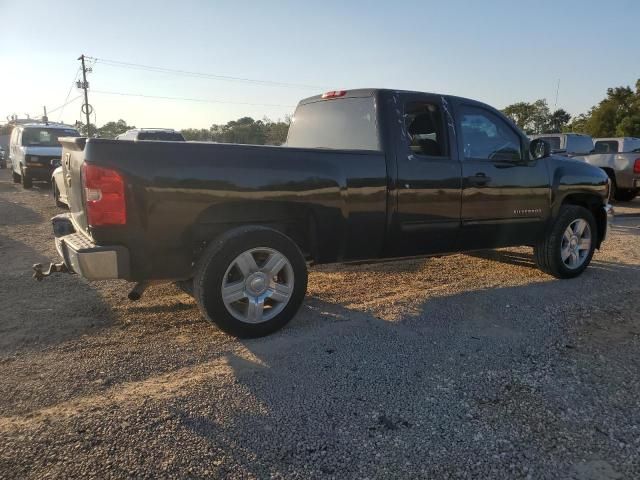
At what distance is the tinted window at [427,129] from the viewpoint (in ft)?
16.1

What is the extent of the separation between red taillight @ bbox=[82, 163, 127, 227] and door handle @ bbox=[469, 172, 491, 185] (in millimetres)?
3233

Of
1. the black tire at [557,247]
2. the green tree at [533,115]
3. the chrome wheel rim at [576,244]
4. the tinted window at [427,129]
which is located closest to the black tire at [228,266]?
the tinted window at [427,129]

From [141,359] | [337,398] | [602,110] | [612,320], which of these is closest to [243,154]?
[141,359]

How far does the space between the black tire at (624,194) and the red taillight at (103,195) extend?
14.2 meters

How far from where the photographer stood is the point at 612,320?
15.1 ft

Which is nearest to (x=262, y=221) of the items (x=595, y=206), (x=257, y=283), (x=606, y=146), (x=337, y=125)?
(x=257, y=283)

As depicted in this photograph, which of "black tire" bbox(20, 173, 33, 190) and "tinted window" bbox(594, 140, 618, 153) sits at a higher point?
"tinted window" bbox(594, 140, 618, 153)

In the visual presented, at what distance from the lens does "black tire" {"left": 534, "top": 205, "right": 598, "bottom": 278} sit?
586cm

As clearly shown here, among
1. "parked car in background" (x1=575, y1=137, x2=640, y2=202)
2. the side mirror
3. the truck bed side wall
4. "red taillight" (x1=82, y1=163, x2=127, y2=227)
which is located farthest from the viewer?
"parked car in background" (x1=575, y1=137, x2=640, y2=202)

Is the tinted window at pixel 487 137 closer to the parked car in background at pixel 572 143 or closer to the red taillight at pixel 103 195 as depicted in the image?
the red taillight at pixel 103 195

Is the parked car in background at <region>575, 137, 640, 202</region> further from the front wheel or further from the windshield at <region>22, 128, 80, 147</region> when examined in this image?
the front wheel

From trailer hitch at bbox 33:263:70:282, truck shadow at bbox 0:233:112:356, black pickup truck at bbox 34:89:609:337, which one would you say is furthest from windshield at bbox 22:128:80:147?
trailer hitch at bbox 33:263:70:282

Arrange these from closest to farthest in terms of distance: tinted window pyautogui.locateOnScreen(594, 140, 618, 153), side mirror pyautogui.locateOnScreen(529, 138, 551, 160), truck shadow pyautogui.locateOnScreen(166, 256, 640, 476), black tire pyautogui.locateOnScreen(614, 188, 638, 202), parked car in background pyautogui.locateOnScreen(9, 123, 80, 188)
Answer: truck shadow pyautogui.locateOnScreen(166, 256, 640, 476) < side mirror pyautogui.locateOnScreen(529, 138, 551, 160) < black tire pyautogui.locateOnScreen(614, 188, 638, 202) < tinted window pyautogui.locateOnScreen(594, 140, 618, 153) < parked car in background pyautogui.locateOnScreen(9, 123, 80, 188)

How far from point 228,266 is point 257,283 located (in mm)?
286
